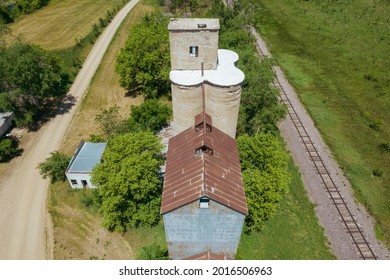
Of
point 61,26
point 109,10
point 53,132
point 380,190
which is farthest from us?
point 109,10

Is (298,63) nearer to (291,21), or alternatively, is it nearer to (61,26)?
(291,21)

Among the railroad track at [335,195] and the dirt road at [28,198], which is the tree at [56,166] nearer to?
the dirt road at [28,198]

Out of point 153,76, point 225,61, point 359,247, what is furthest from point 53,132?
point 359,247

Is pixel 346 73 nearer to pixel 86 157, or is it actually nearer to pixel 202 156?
pixel 202 156

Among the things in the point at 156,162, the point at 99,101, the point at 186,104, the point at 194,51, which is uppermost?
the point at 194,51

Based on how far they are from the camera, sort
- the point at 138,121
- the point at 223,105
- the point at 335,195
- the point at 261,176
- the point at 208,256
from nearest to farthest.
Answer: the point at 208,256
the point at 261,176
the point at 223,105
the point at 335,195
the point at 138,121

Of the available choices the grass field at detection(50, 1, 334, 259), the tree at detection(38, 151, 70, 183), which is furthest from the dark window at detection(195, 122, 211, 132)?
the tree at detection(38, 151, 70, 183)

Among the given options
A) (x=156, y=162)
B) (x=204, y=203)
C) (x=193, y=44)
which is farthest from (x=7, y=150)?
(x=204, y=203)
